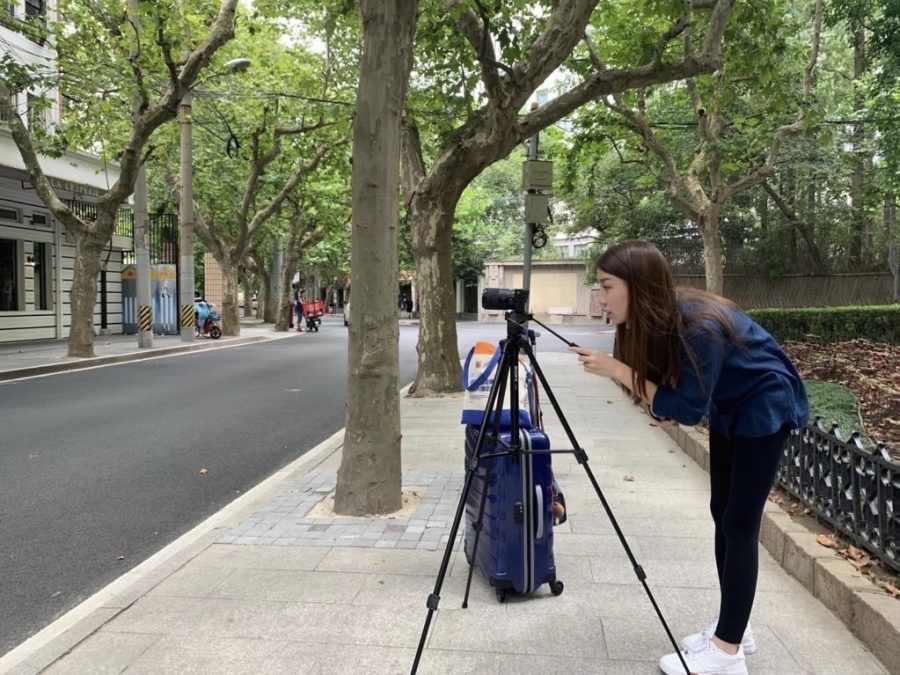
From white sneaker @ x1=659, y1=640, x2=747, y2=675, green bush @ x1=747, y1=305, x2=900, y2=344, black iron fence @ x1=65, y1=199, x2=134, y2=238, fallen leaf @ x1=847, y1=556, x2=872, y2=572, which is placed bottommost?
white sneaker @ x1=659, y1=640, x2=747, y2=675

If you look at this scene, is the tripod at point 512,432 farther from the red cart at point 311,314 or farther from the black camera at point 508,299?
the red cart at point 311,314

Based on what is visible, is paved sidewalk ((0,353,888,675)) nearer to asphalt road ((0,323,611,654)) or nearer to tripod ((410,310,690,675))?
tripod ((410,310,690,675))

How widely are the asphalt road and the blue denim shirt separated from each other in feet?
10.4

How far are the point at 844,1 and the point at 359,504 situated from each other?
1619 centimetres

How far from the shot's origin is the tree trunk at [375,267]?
4.55 m

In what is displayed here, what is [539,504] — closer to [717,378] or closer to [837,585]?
[717,378]

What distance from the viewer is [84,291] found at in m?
15.4

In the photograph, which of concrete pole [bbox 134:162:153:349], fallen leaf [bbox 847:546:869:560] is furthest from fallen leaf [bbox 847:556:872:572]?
concrete pole [bbox 134:162:153:349]

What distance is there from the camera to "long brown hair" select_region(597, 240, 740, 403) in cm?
241

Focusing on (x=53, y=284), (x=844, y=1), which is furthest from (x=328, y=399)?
(x=53, y=284)

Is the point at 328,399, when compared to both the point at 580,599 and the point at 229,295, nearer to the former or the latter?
the point at 580,599

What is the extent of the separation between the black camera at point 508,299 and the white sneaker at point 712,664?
1.52 m

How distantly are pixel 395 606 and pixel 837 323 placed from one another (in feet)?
36.8

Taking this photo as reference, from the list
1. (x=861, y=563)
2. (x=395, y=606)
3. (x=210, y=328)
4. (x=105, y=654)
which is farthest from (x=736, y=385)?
(x=210, y=328)
